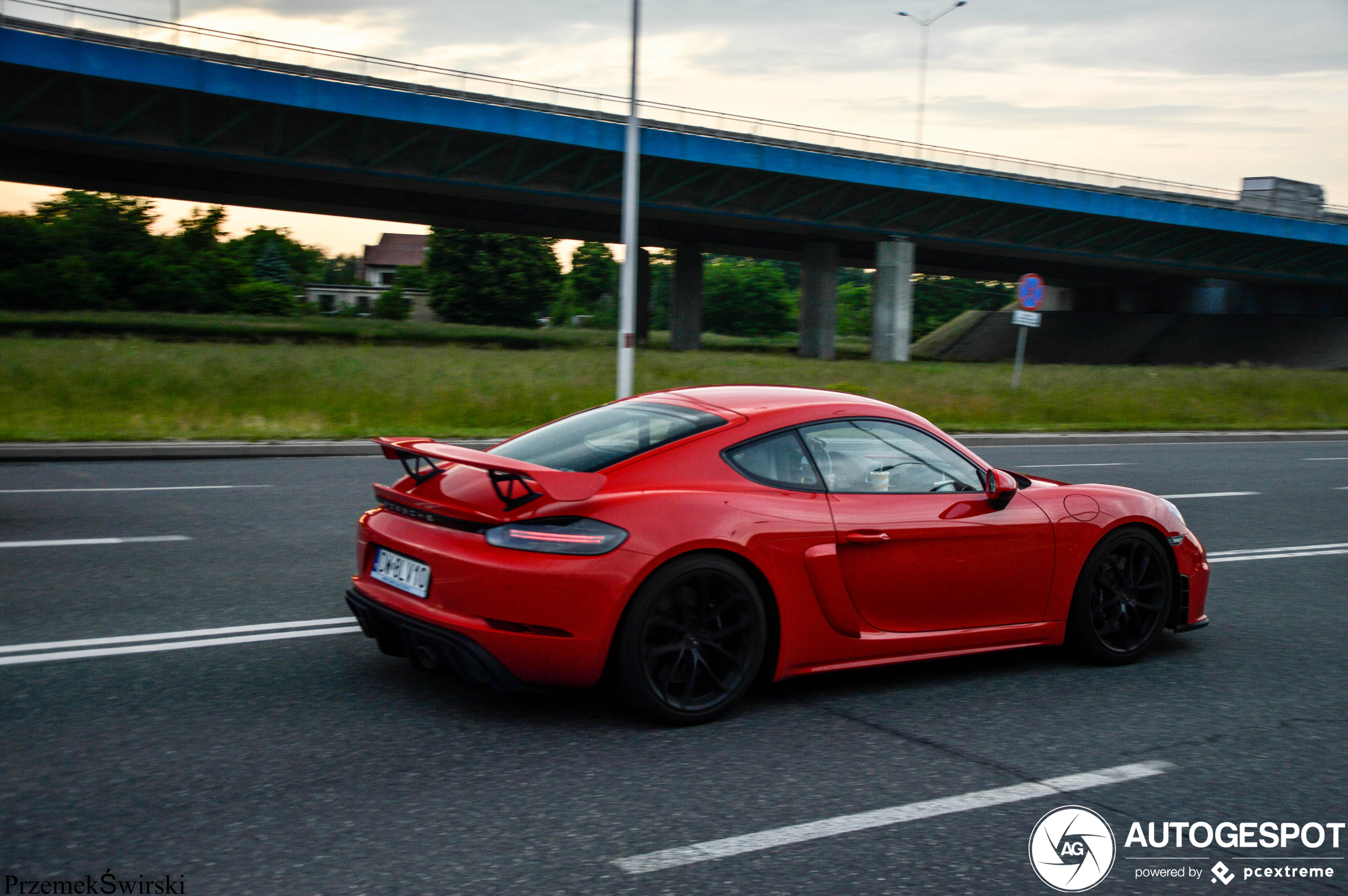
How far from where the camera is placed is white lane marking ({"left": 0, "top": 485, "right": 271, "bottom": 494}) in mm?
10383

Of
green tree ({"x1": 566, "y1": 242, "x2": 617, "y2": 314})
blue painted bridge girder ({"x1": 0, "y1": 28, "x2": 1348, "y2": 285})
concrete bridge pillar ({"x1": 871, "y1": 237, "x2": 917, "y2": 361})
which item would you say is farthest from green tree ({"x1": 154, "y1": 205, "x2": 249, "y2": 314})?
concrete bridge pillar ({"x1": 871, "y1": 237, "x2": 917, "y2": 361})

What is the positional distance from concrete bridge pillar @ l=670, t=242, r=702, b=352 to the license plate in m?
50.1

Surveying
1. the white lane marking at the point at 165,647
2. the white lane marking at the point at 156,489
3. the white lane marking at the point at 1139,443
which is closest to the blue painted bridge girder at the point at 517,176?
the white lane marking at the point at 1139,443

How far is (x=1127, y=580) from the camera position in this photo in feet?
18.3

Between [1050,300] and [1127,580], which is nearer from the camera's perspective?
[1127,580]

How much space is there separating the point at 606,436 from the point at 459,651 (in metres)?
1.23

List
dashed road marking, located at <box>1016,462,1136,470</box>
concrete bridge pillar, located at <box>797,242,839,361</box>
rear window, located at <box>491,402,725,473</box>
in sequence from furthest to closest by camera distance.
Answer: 1. concrete bridge pillar, located at <box>797,242,839,361</box>
2. dashed road marking, located at <box>1016,462,1136,470</box>
3. rear window, located at <box>491,402,725,473</box>

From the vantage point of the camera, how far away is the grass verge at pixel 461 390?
57.2ft

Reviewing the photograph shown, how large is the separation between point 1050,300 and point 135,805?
8199cm

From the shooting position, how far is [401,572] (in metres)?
4.45

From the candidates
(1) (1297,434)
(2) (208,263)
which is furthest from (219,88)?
(2) (208,263)

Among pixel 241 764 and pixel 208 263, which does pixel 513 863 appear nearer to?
pixel 241 764

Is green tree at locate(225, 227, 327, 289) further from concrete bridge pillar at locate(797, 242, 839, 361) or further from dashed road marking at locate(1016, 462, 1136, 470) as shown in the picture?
dashed road marking at locate(1016, 462, 1136, 470)

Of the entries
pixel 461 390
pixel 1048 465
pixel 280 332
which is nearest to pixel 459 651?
pixel 1048 465
